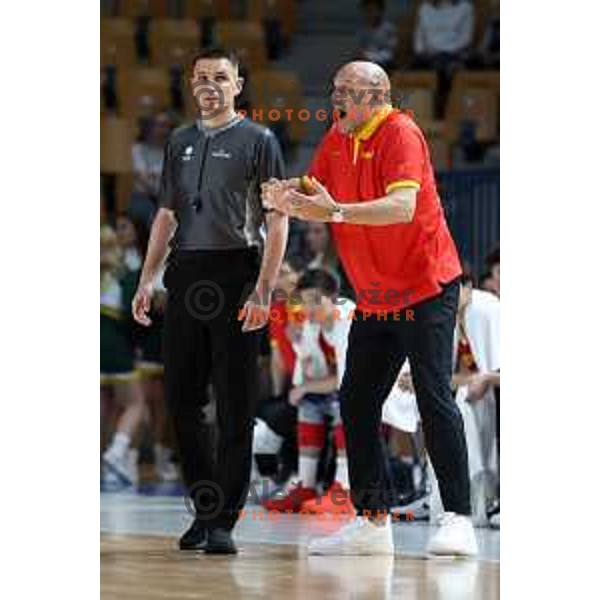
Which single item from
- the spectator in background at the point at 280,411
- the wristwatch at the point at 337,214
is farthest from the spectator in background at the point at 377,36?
the wristwatch at the point at 337,214

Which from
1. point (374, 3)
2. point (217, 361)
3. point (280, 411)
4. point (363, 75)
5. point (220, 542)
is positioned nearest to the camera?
point (363, 75)

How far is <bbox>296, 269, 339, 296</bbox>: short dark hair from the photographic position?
9930 mm

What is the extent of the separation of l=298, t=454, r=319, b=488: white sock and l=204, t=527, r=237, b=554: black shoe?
2.81m

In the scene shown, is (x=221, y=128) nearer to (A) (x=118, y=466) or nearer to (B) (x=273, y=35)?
(A) (x=118, y=466)

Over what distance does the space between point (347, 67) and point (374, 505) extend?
4.96ft

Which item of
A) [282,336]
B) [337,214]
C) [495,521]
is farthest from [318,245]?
[337,214]

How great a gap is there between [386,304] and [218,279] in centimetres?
60

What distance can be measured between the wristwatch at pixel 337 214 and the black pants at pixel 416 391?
69cm

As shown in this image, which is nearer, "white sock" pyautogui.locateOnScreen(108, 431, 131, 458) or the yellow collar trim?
the yellow collar trim

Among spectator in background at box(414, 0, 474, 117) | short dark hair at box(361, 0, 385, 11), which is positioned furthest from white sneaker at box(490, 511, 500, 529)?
short dark hair at box(361, 0, 385, 11)

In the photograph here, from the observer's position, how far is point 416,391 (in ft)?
22.9

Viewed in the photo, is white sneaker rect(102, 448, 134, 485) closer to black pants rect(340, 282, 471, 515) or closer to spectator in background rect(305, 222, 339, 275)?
spectator in background rect(305, 222, 339, 275)
